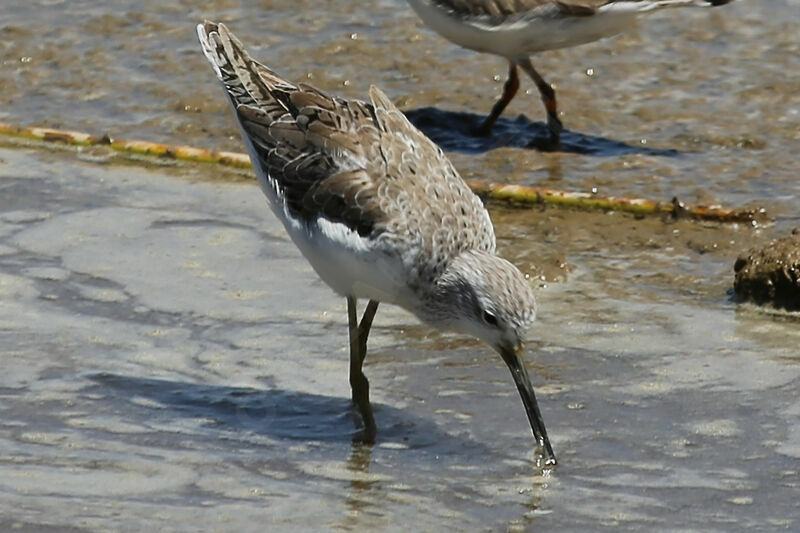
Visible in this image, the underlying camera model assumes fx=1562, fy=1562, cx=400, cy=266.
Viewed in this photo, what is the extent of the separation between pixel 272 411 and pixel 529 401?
980 mm

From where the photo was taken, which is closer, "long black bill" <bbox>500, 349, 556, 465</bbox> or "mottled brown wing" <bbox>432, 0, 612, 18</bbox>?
"long black bill" <bbox>500, 349, 556, 465</bbox>

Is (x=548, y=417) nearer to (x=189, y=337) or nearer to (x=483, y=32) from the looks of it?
(x=189, y=337)

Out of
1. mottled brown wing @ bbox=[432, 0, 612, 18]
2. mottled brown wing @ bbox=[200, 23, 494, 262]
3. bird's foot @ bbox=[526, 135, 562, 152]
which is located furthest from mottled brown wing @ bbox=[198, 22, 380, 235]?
bird's foot @ bbox=[526, 135, 562, 152]

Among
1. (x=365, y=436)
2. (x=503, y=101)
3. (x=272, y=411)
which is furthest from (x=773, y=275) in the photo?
(x=503, y=101)

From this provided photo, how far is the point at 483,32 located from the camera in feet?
30.4

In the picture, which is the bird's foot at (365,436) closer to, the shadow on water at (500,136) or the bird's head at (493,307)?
the bird's head at (493,307)

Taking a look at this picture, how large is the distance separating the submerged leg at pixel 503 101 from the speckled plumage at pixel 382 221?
11.0 ft

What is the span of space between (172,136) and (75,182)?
1.16 m

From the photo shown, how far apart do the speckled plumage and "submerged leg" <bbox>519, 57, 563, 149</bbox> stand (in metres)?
3.27

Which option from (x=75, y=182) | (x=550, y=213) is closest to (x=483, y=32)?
(x=550, y=213)

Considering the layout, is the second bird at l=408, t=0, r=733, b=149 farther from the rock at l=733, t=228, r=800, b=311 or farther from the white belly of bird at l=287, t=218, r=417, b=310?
the white belly of bird at l=287, t=218, r=417, b=310

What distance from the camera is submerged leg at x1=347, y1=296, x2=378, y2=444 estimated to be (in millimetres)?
5590

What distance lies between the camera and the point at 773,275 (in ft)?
21.8

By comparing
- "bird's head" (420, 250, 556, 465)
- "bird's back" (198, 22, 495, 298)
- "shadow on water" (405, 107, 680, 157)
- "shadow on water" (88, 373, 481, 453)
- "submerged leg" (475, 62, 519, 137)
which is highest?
"bird's back" (198, 22, 495, 298)
